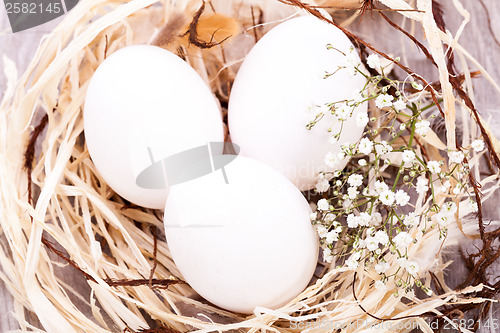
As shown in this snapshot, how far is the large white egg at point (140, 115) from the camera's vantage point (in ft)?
2.70

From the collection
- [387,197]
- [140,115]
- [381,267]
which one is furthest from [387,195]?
[140,115]

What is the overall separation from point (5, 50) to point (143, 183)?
0.42 meters

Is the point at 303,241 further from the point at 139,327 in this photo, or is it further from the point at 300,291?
the point at 139,327

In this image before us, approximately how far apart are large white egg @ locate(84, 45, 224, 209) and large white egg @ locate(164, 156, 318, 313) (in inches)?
2.8

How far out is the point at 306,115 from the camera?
2.74 ft

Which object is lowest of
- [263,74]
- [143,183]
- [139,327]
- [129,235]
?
[139,327]

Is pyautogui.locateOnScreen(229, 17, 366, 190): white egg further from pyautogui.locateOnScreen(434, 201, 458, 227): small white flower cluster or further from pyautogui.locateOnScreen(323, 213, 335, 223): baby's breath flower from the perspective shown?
pyautogui.locateOnScreen(434, 201, 458, 227): small white flower cluster

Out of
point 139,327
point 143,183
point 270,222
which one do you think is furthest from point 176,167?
point 139,327

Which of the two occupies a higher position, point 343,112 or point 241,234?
point 343,112

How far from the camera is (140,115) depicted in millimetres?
820

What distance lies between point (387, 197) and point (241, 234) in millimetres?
213

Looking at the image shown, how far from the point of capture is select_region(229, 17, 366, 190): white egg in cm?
83

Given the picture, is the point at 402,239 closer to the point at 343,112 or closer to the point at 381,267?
the point at 381,267

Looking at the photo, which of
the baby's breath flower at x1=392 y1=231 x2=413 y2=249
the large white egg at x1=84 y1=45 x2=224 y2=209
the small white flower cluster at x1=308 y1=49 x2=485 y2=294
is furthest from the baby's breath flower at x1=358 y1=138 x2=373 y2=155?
the large white egg at x1=84 y1=45 x2=224 y2=209
